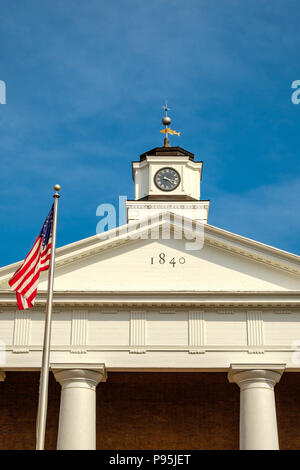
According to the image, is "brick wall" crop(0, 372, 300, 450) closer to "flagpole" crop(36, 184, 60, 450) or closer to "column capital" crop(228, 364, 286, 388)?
"column capital" crop(228, 364, 286, 388)

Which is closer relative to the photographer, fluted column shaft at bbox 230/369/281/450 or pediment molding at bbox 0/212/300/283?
fluted column shaft at bbox 230/369/281/450

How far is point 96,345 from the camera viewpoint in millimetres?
24578

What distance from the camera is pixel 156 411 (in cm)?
2859

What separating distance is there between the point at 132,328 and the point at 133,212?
1650cm

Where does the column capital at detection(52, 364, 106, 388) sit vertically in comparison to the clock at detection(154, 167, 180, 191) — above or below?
below

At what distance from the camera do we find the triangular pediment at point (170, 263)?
2541 centimetres

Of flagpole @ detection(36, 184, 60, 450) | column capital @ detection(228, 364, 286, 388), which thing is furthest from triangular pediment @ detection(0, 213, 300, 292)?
flagpole @ detection(36, 184, 60, 450)

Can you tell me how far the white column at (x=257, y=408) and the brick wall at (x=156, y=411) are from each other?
151 inches

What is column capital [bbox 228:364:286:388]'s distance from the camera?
2403cm

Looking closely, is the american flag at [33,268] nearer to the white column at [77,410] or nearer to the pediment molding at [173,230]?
the white column at [77,410]

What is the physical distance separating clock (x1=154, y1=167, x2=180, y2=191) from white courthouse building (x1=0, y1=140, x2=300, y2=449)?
15034 mm

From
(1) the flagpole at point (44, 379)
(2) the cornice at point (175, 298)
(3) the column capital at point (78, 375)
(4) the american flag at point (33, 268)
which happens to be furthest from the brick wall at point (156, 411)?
(1) the flagpole at point (44, 379)
